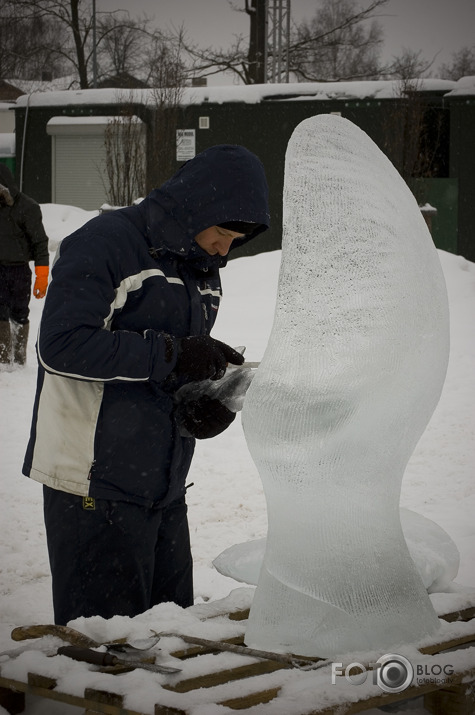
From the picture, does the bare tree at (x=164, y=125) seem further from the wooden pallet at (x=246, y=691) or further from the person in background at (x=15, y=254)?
the wooden pallet at (x=246, y=691)

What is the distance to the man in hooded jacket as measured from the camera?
2424 mm

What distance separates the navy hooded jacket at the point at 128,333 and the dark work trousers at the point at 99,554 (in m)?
0.06

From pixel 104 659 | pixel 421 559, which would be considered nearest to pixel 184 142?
pixel 421 559

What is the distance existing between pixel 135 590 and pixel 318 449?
73 cm

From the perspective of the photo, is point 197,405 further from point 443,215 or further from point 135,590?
point 443,215

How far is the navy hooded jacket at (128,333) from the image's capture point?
7.91ft

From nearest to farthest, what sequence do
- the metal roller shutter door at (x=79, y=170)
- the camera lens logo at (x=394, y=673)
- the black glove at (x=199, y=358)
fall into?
the camera lens logo at (x=394, y=673), the black glove at (x=199, y=358), the metal roller shutter door at (x=79, y=170)

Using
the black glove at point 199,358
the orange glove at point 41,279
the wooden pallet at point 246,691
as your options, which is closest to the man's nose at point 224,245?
the black glove at point 199,358

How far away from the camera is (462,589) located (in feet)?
9.52

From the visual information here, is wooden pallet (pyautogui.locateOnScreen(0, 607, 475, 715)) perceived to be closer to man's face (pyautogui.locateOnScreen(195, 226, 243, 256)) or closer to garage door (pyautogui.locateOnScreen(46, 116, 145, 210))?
man's face (pyautogui.locateOnScreen(195, 226, 243, 256))

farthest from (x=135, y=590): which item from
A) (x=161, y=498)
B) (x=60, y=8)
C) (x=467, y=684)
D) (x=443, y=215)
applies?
(x=60, y=8)

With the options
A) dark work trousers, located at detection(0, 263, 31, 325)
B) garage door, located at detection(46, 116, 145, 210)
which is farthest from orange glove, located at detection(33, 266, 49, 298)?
garage door, located at detection(46, 116, 145, 210)

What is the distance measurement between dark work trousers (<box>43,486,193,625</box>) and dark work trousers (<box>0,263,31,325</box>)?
518 cm

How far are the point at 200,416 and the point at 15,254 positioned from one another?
5.16 metres
